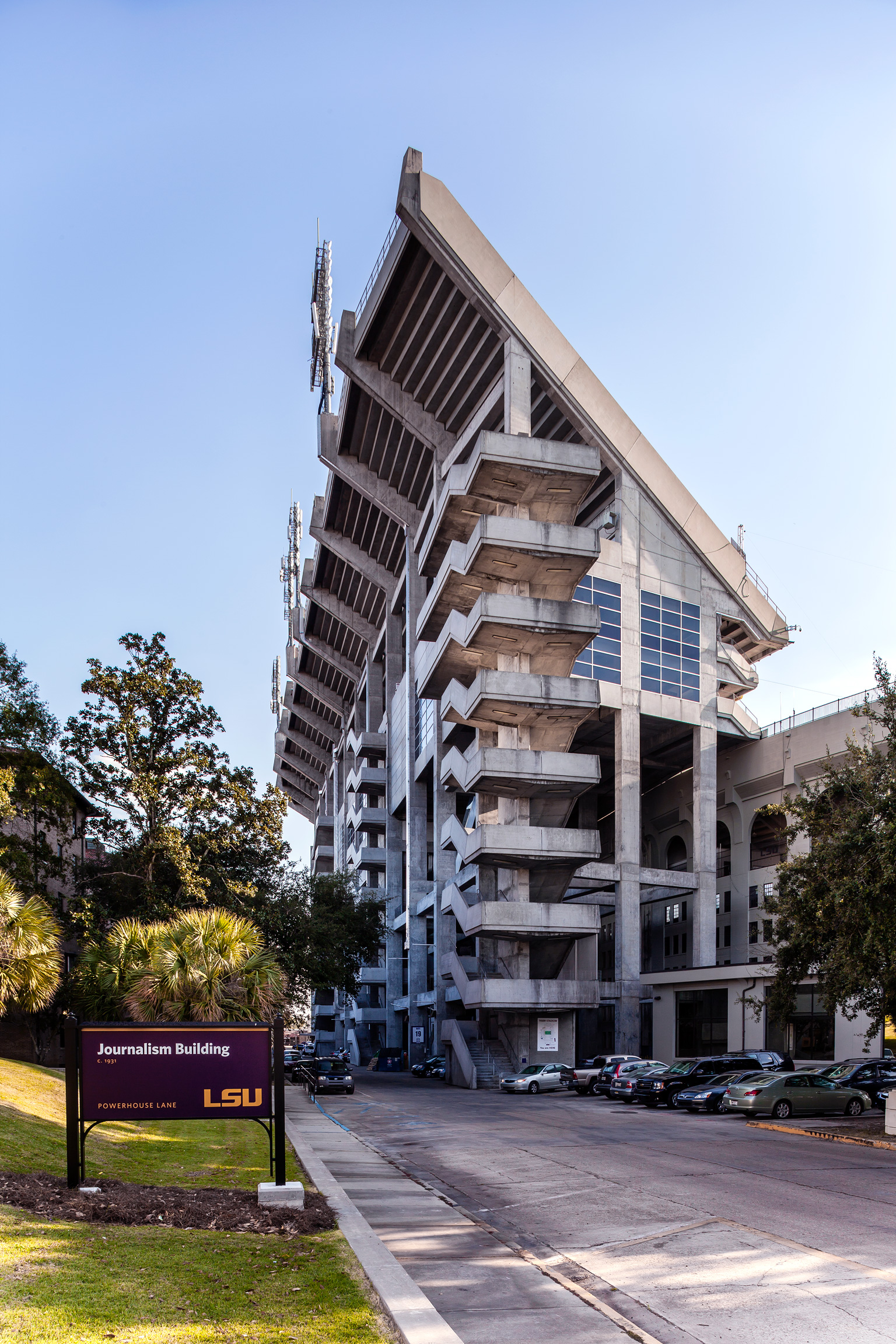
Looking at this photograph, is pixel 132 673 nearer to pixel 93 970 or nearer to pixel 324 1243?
pixel 93 970

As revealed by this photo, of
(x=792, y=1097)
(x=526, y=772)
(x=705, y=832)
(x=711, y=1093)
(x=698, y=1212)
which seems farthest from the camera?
(x=705, y=832)

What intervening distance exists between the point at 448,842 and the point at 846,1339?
161ft

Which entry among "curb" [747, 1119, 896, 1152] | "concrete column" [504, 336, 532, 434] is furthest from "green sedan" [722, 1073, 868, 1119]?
"concrete column" [504, 336, 532, 434]

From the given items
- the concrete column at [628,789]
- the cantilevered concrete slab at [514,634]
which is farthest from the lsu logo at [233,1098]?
the concrete column at [628,789]

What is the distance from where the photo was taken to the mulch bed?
10273 mm

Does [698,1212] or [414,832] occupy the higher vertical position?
[414,832]

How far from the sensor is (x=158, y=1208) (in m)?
10.9

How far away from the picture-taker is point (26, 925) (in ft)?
76.0

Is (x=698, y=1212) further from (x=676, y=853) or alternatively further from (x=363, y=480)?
(x=676, y=853)

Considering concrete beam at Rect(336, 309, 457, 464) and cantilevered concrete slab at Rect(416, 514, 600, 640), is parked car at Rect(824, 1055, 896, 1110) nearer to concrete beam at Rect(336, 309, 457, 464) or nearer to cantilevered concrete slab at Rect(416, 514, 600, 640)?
cantilevered concrete slab at Rect(416, 514, 600, 640)

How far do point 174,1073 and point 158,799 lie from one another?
29055 mm

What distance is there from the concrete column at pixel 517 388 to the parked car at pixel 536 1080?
27745 millimetres

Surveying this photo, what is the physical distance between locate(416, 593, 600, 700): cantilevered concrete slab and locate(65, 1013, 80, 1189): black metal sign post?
118ft

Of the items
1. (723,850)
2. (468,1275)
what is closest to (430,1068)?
(723,850)
